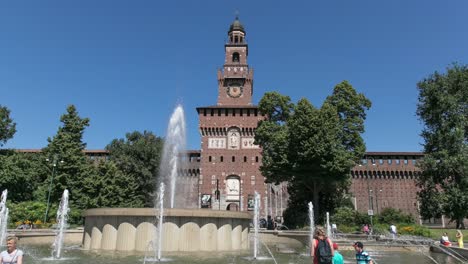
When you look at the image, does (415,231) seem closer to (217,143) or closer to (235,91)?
(217,143)

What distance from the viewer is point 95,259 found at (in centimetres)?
1170

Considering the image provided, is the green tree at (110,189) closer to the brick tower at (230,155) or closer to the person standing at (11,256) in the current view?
the brick tower at (230,155)

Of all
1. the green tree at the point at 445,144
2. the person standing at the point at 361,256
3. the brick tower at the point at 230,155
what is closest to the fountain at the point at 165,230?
the person standing at the point at 361,256

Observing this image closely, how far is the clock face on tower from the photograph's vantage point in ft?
176

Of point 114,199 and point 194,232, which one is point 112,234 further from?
point 114,199

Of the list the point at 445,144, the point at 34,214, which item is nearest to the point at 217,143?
the point at 34,214

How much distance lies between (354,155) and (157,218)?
2215 centimetres

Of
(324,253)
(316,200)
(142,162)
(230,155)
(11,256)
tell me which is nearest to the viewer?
(11,256)

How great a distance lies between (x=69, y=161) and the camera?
1534 inches

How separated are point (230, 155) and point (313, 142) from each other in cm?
2262

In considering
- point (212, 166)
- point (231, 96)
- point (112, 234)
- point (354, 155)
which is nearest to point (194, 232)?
point (112, 234)

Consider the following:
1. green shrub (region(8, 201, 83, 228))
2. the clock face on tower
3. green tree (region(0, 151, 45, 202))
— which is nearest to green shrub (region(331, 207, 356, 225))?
green shrub (region(8, 201, 83, 228))

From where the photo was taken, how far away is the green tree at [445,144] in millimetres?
28156

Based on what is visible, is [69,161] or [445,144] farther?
[69,161]
